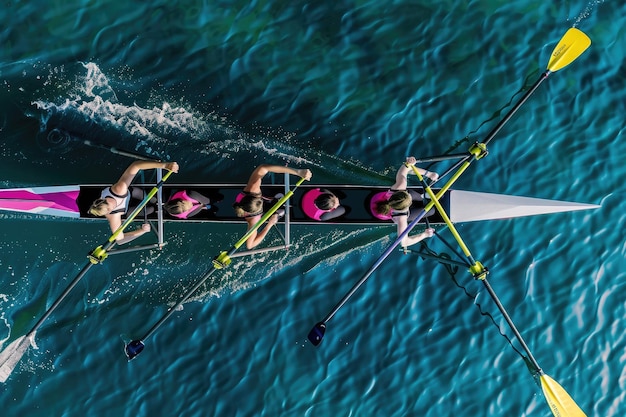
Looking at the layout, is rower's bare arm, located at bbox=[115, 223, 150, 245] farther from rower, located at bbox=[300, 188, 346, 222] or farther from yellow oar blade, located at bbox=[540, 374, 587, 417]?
yellow oar blade, located at bbox=[540, 374, 587, 417]

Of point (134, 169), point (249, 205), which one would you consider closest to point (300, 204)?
point (249, 205)

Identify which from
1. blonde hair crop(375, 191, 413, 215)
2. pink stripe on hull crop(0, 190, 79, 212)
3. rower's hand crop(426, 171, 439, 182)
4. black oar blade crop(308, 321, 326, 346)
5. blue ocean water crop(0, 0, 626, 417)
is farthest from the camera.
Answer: blue ocean water crop(0, 0, 626, 417)

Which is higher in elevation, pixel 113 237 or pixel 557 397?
pixel 113 237

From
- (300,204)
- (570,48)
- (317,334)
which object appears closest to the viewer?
(317,334)

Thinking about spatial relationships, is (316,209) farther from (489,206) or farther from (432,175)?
(489,206)

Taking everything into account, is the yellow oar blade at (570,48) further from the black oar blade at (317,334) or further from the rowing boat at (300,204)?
the black oar blade at (317,334)

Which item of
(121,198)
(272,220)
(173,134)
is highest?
(173,134)

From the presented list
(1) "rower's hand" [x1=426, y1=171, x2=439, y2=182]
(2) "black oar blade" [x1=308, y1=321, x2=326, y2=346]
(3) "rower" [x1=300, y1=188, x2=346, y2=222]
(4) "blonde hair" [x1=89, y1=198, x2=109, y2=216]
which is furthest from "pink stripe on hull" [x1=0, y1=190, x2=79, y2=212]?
(1) "rower's hand" [x1=426, y1=171, x2=439, y2=182]
